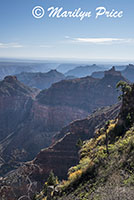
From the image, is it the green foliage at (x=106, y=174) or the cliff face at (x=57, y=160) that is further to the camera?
the cliff face at (x=57, y=160)

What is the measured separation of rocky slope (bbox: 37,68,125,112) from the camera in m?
155

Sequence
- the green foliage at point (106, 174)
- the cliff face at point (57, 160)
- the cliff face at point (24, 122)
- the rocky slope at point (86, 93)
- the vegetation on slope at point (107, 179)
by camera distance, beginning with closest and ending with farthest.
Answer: the vegetation on slope at point (107, 179) → the green foliage at point (106, 174) → the cliff face at point (57, 160) → the cliff face at point (24, 122) → the rocky slope at point (86, 93)

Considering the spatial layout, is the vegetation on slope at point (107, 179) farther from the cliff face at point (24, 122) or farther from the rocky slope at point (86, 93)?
the rocky slope at point (86, 93)

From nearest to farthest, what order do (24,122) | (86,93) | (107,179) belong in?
(107,179), (24,122), (86,93)

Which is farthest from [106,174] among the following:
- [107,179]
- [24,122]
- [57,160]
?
[24,122]

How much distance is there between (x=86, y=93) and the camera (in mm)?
159750

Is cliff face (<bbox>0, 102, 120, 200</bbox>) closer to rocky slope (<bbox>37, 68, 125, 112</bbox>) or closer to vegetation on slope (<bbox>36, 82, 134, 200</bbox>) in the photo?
vegetation on slope (<bbox>36, 82, 134, 200</bbox>)

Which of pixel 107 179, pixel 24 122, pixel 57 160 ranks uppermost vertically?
pixel 107 179

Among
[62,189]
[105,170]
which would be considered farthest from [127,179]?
[62,189]

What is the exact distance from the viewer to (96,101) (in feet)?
518

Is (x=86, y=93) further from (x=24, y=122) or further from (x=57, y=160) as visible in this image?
(x=57, y=160)

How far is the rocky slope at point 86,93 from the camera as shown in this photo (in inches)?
6107

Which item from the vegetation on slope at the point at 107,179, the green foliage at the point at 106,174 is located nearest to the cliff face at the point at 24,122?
the vegetation on slope at the point at 107,179

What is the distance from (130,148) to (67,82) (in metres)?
146
